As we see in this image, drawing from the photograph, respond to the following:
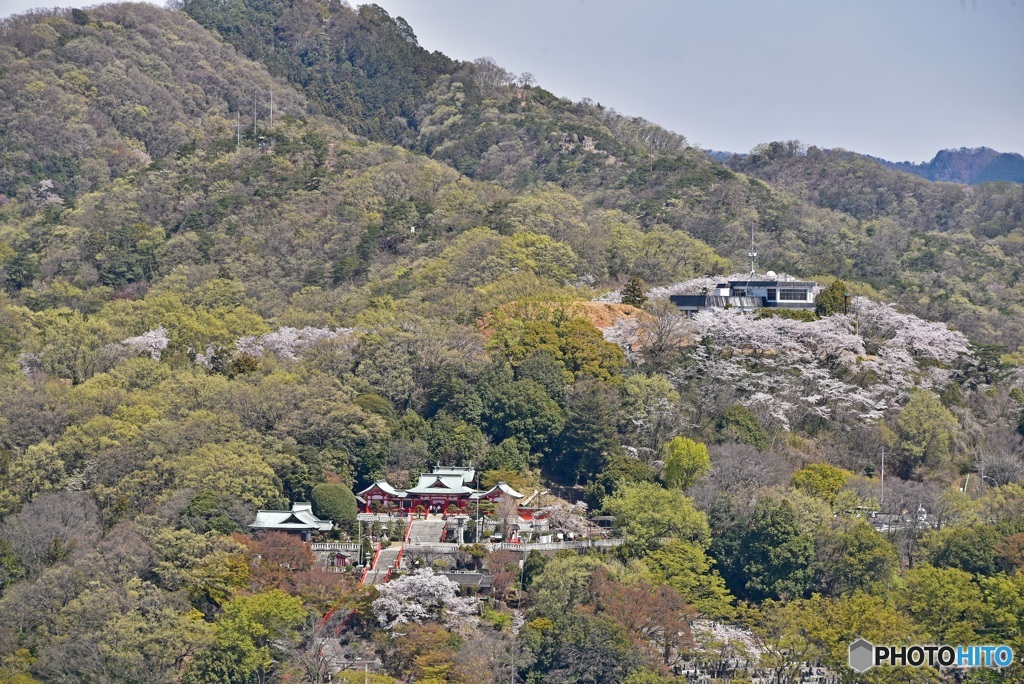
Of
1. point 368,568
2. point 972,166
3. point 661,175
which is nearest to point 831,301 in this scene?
point 368,568


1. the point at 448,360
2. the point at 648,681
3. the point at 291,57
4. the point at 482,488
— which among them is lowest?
the point at 648,681

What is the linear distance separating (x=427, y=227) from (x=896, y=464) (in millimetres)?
27840

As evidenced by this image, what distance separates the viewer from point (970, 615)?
42.9 m

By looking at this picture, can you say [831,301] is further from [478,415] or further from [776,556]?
[776,556]

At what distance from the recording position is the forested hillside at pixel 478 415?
141 ft

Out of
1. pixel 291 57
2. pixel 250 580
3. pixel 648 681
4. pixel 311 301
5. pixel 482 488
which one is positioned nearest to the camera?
pixel 648 681

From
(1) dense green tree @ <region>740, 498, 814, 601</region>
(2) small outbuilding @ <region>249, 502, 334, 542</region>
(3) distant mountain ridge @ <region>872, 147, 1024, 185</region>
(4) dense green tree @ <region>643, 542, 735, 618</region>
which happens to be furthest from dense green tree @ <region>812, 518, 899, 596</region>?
(3) distant mountain ridge @ <region>872, 147, 1024, 185</region>

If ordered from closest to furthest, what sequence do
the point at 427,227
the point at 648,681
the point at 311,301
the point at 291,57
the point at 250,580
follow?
1. the point at 648,681
2. the point at 250,580
3. the point at 311,301
4. the point at 427,227
5. the point at 291,57

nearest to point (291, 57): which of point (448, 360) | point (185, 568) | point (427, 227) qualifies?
point (427, 227)

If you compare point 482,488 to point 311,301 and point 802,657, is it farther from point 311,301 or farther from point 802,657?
point 311,301

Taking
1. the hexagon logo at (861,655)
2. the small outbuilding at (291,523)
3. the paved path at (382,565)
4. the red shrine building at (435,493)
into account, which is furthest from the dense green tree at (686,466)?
the hexagon logo at (861,655)

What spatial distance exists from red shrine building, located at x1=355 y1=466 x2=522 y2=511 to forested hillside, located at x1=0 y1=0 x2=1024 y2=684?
0.75 metres

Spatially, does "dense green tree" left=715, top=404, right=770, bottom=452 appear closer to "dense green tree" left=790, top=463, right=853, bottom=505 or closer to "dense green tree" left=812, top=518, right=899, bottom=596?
"dense green tree" left=790, top=463, right=853, bottom=505

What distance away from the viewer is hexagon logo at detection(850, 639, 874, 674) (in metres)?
40.6
